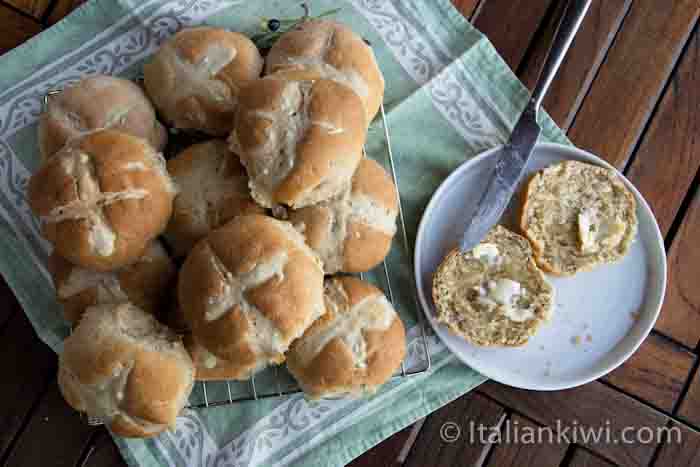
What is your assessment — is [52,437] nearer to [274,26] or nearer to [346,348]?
[346,348]

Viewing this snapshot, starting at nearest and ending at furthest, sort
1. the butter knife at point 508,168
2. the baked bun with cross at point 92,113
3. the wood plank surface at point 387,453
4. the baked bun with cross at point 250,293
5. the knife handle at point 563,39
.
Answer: the baked bun with cross at point 250,293 < the baked bun with cross at point 92,113 < the knife handle at point 563,39 < the butter knife at point 508,168 < the wood plank surface at point 387,453

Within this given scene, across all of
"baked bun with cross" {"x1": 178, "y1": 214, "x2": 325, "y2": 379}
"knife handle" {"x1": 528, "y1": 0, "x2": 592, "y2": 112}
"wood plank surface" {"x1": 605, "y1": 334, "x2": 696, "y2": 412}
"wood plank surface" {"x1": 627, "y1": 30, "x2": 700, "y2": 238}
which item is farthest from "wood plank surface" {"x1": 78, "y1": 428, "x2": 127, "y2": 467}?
"wood plank surface" {"x1": 627, "y1": 30, "x2": 700, "y2": 238}

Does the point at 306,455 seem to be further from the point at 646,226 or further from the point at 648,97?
the point at 648,97

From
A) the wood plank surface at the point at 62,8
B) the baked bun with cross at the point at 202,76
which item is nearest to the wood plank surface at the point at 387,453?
the baked bun with cross at the point at 202,76

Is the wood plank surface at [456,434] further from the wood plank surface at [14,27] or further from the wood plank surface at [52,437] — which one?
the wood plank surface at [14,27]

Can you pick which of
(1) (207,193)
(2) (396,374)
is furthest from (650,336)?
(1) (207,193)

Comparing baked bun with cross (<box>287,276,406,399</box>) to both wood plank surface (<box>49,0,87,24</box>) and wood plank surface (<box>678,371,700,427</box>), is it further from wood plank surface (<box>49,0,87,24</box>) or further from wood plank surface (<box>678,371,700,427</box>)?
wood plank surface (<box>49,0,87,24</box>)

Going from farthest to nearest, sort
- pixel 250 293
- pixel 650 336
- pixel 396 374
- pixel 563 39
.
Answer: pixel 650 336
pixel 396 374
pixel 563 39
pixel 250 293
